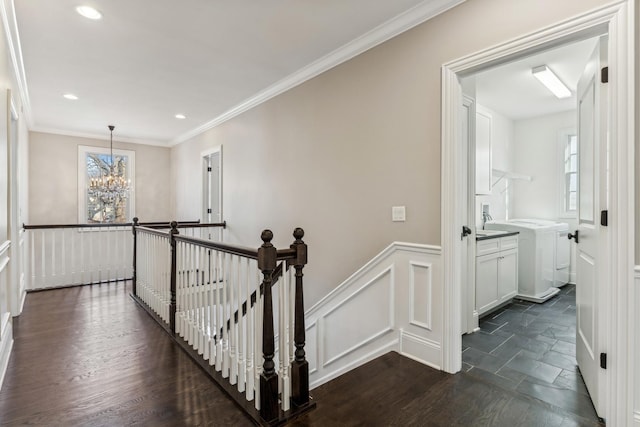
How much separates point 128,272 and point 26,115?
287 cm

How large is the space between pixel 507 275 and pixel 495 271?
0.34m

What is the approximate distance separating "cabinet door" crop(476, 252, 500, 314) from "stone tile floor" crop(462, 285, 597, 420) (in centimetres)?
17

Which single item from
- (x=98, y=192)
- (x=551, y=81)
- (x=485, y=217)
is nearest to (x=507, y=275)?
(x=485, y=217)

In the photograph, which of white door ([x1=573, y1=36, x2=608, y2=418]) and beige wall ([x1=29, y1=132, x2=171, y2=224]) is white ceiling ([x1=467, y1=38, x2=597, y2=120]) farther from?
A: beige wall ([x1=29, y1=132, x2=171, y2=224])

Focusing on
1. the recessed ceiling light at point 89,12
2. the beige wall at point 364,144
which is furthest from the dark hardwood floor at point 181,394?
the recessed ceiling light at point 89,12

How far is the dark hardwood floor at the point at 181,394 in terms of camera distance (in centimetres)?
175

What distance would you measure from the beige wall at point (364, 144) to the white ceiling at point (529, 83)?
25.9 inches

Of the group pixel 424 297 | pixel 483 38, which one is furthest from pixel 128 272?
pixel 483 38

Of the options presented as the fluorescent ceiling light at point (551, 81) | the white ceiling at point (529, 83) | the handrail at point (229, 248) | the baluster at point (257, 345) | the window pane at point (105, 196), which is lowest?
the baluster at point (257, 345)

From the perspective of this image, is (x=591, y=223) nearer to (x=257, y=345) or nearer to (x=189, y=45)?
(x=257, y=345)

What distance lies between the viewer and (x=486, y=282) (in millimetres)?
3355

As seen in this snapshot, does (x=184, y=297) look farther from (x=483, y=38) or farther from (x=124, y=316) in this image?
(x=483, y=38)

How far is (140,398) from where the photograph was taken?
198 centimetres

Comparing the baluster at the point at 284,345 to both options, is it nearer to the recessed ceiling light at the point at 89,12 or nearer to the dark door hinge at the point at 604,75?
the dark door hinge at the point at 604,75
